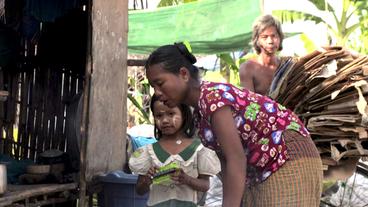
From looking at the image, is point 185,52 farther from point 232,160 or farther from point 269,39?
point 269,39

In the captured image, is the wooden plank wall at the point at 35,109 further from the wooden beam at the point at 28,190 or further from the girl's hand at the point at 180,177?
the girl's hand at the point at 180,177

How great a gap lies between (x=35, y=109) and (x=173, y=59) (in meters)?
4.19

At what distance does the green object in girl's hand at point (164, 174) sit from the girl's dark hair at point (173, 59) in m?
0.84

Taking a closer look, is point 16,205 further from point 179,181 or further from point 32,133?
point 32,133

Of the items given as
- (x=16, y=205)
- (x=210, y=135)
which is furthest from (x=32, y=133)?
(x=210, y=135)

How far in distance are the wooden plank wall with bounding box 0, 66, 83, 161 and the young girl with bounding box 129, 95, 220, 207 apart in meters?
2.79

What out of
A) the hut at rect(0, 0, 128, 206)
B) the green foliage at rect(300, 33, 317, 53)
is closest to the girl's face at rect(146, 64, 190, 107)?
the hut at rect(0, 0, 128, 206)

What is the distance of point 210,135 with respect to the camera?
256cm

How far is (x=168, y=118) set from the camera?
3.59 metres

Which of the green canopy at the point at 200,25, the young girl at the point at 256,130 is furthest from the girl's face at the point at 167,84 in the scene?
the green canopy at the point at 200,25

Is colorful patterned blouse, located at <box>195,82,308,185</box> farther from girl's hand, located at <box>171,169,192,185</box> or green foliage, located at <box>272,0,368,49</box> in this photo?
green foliage, located at <box>272,0,368,49</box>

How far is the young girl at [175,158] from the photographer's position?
3494 mm

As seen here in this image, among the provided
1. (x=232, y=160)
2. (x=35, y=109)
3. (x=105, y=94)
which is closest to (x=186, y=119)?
(x=232, y=160)

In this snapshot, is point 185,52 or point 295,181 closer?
point 295,181
